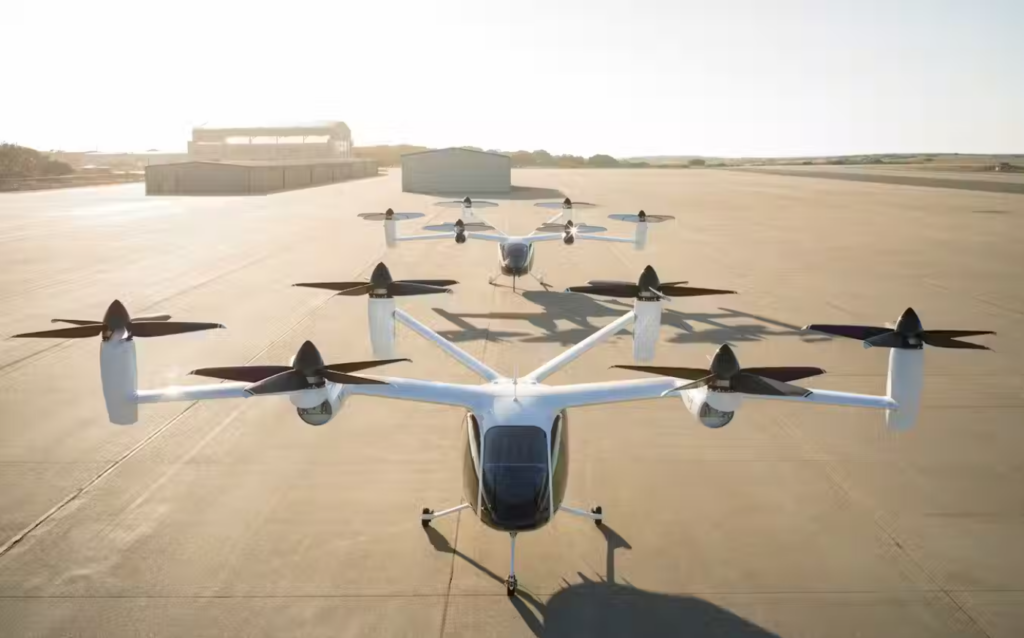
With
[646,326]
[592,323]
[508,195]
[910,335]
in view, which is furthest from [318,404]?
[508,195]

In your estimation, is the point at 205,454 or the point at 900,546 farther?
the point at 205,454

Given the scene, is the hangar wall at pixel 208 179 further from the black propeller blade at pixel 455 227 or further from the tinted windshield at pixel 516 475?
the tinted windshield at pixel 516 475

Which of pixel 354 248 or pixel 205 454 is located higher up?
pixel 354 248

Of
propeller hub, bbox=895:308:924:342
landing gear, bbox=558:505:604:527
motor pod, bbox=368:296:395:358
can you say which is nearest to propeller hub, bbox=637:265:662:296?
landing gear, bbox=558:505:604:527

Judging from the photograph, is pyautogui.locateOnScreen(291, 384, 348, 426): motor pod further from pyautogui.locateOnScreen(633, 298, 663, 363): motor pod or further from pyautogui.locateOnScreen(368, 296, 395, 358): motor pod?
pyautogui.locateOnScreen(633, 298, 663, 363): motor pod

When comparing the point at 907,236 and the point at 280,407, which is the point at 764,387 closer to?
the point at 280,407

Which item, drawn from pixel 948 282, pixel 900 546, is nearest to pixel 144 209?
pixel 948 282

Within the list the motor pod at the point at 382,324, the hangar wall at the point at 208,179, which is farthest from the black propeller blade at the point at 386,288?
the hangar wall at the point at 208,179

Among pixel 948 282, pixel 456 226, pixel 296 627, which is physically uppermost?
pixel 456 226
